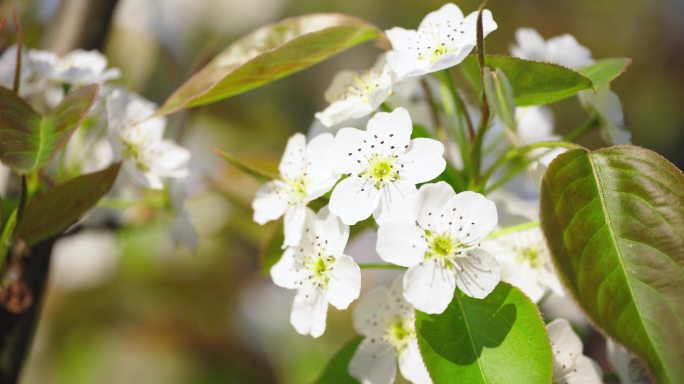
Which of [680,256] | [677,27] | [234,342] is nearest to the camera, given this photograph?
[680,256]

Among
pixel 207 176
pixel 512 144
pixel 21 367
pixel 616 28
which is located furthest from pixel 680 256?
pixel 616 28

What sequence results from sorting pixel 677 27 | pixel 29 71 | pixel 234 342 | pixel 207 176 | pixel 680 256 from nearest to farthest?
pixel 680 256 → pixel 29 71 → pixel 207 176 → pixel 234 342 → pixel 677 27

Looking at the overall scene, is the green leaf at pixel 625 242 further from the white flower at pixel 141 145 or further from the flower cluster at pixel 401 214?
the white flower at pixel 141 145

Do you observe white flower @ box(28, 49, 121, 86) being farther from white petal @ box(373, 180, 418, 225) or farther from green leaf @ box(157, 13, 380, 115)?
white petal @ box(373, 180, 418, 225)

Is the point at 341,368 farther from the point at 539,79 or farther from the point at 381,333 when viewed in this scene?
the point at 539,79

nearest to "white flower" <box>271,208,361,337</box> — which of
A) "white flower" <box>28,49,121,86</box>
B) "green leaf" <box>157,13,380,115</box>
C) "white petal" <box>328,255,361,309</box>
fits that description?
"white petal" <box>328,255,361,309</box>

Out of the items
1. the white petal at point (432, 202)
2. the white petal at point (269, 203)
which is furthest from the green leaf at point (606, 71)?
the white petal at point (269, 203)

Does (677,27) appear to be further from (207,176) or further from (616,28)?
(207,176)
